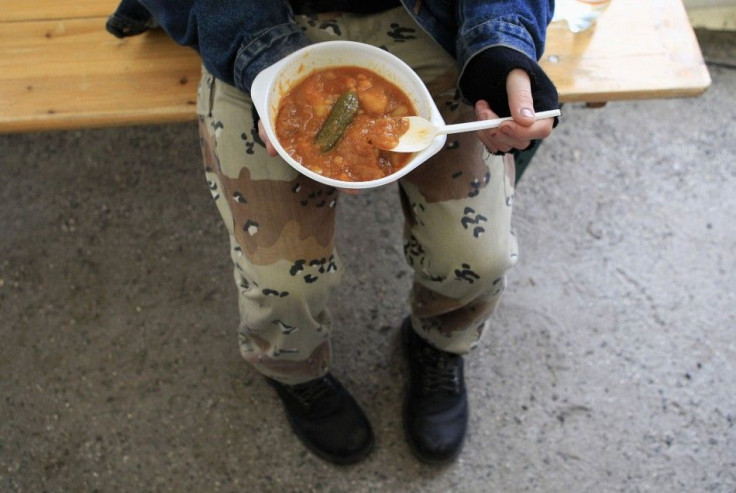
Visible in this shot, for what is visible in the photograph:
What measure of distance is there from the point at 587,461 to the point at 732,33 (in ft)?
4.05

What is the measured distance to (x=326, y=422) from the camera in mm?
1233

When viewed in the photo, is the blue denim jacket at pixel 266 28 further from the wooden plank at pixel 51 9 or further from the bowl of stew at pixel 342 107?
the wooden plank at pixel 51 9

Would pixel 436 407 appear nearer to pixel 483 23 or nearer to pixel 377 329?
pixel 377 329

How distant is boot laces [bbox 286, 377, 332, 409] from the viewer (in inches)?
47.8

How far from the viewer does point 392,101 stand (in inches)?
33.9

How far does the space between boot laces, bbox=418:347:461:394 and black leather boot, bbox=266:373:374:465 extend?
0.49ft

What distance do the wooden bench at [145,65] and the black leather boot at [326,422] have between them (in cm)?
54

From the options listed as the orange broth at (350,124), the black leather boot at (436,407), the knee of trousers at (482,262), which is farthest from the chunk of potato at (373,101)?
the black leather boot at (436,407)

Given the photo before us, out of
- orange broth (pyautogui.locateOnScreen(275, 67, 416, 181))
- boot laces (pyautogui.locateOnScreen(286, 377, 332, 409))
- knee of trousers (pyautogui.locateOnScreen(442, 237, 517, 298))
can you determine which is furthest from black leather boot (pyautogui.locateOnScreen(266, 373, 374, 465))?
orange broth (pyautogui.locateOnScreen(275, 67, 416, 181))

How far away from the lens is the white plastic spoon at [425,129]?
0.79 m

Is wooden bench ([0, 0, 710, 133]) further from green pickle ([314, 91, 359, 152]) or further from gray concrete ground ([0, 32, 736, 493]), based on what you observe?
gray concrete ground ([0, 32, 736, 493])

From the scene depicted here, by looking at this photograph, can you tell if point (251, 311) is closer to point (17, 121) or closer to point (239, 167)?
point (239, 167)

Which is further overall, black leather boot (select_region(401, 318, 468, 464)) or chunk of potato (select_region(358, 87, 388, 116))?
black leather boot (select_region(401, 318, 468, 464))

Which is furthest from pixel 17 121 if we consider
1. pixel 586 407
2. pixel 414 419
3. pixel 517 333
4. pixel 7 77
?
pixel 586 407
